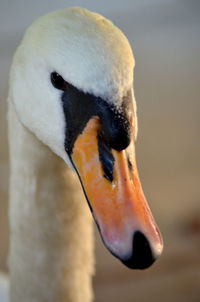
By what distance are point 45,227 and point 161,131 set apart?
171 centimetres

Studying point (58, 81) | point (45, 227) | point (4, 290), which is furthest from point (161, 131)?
point (58, 81)

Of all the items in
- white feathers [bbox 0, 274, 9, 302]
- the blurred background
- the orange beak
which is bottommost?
the blurred background

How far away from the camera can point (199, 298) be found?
2.23 meters

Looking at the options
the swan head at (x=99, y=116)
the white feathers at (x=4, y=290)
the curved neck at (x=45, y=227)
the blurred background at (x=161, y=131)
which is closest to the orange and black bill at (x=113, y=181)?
the swan head at (x=99, y=116)

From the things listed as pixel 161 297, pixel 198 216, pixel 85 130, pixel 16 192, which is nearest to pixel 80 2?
pixel 198 216

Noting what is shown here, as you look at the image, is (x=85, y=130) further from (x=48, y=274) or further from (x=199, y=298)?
A: (x=199, y=298)

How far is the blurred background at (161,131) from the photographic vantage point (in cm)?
229

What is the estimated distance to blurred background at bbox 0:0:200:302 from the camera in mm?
2295

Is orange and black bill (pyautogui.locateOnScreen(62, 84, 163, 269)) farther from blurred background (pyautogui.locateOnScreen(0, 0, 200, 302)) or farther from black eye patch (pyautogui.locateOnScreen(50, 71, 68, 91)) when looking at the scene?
blurred background (pyautogui.locateOnScreen(0, 0, 200, 302))

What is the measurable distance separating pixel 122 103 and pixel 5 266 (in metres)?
1.52

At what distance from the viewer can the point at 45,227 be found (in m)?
1.33

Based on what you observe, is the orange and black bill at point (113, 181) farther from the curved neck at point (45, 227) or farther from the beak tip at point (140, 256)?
the curved neck at point (45, 227)

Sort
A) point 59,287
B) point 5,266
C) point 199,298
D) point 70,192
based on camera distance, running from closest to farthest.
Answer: point 70,192 < point 59,287 < point 199,298 < point 5,266

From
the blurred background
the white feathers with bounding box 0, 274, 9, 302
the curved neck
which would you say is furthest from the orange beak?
the blurred background
